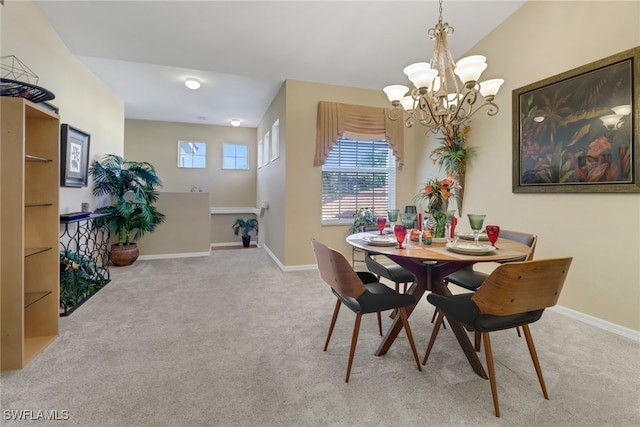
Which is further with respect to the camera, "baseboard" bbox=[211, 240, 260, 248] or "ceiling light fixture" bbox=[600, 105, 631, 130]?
"baseboard" bbox=[211, 240, 260, 248]

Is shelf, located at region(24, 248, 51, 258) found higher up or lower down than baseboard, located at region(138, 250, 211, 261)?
higher up

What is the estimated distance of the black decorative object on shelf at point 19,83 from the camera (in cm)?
184

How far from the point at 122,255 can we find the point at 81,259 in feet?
4.38

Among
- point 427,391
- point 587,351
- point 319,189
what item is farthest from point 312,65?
point 587,351

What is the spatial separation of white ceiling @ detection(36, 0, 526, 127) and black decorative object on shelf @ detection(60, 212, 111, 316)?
6.57ft

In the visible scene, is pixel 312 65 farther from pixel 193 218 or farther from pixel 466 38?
pixel 193 218

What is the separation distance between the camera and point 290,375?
1.74 m

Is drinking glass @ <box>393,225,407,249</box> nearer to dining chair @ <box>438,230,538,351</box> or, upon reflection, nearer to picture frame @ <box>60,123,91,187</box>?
dining chair @ <box>438,230,538,351</box>

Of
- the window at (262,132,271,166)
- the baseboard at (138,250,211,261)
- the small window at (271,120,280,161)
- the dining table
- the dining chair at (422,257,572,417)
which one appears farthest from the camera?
the window at (262,132,271,166)

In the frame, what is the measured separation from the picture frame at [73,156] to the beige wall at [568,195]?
15.9 feet

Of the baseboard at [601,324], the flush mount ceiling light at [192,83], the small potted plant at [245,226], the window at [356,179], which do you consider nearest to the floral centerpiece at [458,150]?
the window at [356,179]

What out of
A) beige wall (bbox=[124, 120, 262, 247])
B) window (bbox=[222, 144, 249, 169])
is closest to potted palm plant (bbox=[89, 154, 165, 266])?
beige wall (bbox=[124, 120, 262, 247])

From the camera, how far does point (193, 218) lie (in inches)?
205

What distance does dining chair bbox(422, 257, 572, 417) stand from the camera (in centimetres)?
134
